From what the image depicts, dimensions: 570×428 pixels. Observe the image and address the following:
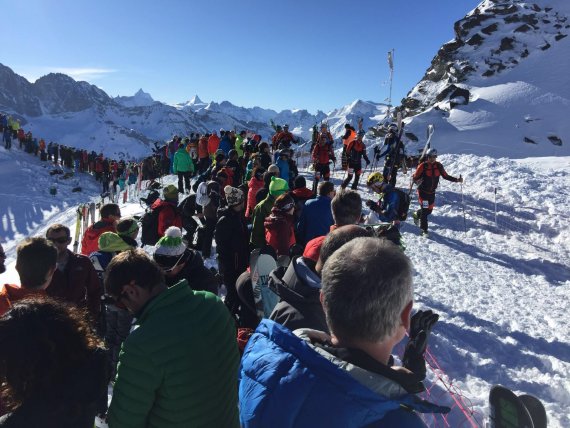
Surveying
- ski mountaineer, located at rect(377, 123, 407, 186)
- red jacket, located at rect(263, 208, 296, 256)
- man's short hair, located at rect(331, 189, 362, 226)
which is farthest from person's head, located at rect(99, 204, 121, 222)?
ski mountaineer, located at rect(377, 123, 407, 186)

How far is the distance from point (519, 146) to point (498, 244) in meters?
16.5

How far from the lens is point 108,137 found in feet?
573

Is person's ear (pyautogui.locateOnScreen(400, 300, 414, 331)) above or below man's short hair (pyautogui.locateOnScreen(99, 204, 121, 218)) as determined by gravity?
above

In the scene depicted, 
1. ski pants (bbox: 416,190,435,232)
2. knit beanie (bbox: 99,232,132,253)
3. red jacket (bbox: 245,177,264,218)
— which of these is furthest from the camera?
ski pants (bbox: 416,190,435,232)

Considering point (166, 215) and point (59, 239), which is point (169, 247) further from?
point (166, 215)

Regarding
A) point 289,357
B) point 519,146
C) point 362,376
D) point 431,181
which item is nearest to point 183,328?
point 289,357

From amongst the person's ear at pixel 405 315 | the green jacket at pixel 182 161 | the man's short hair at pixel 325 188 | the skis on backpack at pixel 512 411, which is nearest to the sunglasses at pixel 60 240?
the man's short hair at pixel 325 188

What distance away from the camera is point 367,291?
142 centimetres

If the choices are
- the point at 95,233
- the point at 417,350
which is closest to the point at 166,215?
the point at 95,233

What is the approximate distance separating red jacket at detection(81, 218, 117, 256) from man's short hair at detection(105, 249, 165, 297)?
3311 millimetres

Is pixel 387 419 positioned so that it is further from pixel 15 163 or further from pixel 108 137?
pixel 108 137

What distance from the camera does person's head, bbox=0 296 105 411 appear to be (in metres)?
1.61

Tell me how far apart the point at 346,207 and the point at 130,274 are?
2.49 meters

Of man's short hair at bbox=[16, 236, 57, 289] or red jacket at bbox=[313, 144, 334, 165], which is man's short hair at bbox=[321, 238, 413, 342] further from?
red jacket at bbox=[313, 144, 334, 165]
